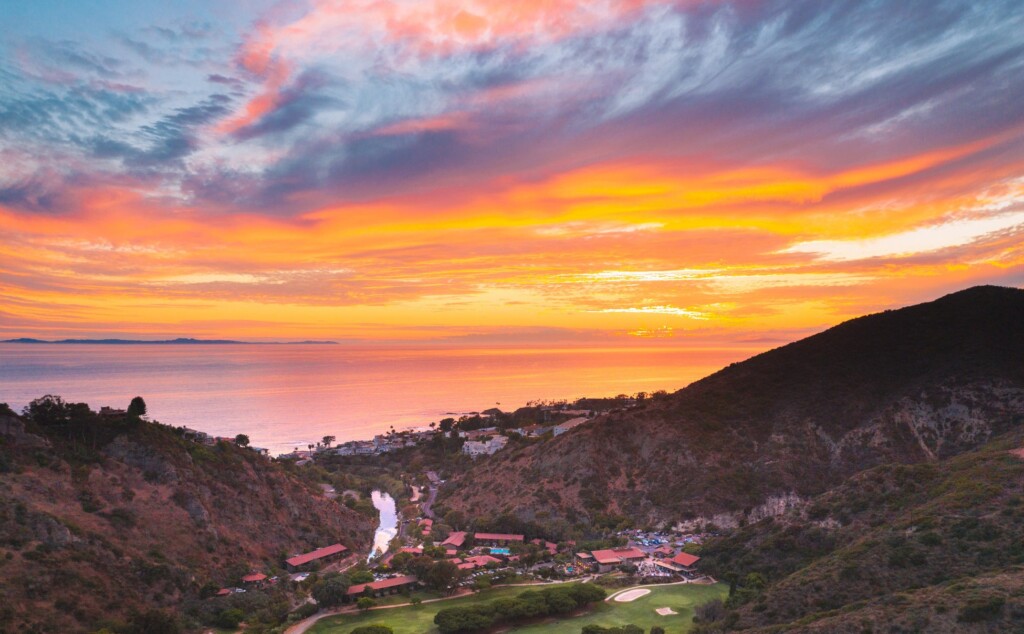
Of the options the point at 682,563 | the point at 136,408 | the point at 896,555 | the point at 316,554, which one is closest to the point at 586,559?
the point at 682,563

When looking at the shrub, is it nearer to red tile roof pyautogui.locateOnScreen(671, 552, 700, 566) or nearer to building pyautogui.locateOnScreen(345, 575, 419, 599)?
red tile roof pyautogui.locateOnScreen(671, 552, 700, 566)

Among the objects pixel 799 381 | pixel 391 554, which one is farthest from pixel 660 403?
pixel 391 554

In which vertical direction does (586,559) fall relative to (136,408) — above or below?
below

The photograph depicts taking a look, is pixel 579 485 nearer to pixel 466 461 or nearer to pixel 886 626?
pixel 466 461

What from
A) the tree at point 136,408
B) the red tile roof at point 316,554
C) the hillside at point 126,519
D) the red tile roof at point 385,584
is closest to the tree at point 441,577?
the red tile roof at point 385,584

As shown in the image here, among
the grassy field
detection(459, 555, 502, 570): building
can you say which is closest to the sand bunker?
A: the grassy field

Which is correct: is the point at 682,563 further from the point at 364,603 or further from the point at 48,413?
the point at 48,413
